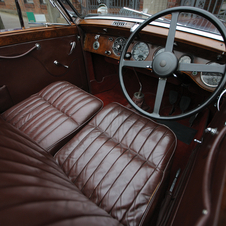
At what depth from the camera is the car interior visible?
37 cm

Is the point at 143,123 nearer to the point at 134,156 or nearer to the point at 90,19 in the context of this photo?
the point at 134,156

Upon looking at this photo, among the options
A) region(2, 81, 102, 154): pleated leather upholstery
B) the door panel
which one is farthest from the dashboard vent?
region(2, 81, 102, 154): pleated leather upholstery

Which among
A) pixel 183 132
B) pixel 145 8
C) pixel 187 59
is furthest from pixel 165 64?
pixel 183 132

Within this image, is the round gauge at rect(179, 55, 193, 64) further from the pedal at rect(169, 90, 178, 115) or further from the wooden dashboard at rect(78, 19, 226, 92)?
the pedal at rect(169, 90, 178, 115)

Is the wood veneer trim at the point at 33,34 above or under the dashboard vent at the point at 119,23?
under

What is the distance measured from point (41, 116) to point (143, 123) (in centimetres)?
71

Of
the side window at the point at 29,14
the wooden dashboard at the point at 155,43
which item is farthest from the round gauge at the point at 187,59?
the side window at the point at 29,14

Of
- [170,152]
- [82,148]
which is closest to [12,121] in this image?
[82,148]

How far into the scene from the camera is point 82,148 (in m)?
0.86

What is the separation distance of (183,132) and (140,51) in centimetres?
90

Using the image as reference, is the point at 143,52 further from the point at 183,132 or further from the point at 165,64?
the point at 183,132

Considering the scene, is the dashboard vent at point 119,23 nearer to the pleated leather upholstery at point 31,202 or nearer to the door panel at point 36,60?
the door panel at point 36,60

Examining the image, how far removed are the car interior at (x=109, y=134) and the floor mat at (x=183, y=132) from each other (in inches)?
0.4

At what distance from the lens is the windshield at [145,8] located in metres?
0.95
